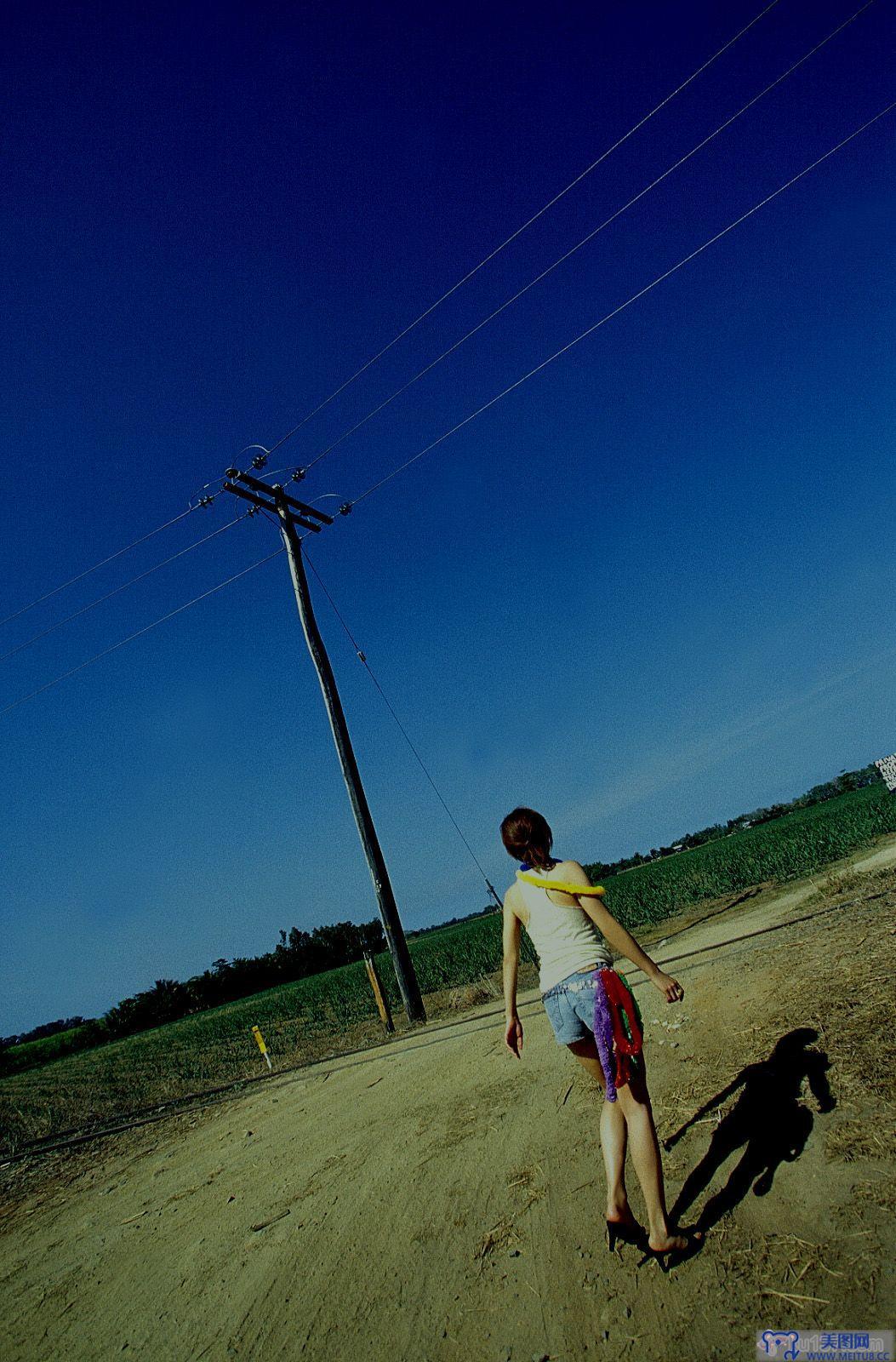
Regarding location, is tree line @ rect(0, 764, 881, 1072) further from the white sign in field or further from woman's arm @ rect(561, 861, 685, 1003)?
woman's arm @ rect(561, 861, 685, 1003)

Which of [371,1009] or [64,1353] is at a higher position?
[64,1353]

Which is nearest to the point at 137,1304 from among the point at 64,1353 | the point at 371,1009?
the point at 64,1353

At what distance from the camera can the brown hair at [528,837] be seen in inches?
125

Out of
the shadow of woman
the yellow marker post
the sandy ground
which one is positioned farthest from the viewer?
the yellow marker post

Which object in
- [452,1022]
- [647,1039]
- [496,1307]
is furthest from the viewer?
[452,1022]

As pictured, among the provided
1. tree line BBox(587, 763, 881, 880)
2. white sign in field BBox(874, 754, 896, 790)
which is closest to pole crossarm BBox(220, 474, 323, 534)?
white sign in field BBox(874, 754, 896, 790)

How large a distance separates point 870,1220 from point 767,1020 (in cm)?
264

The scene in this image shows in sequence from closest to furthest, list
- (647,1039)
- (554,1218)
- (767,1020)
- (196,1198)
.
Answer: (554,1218) < (767,1020) < (196,1198) < (647,1039)

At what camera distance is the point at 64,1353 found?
357cm

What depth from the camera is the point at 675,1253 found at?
271 cm

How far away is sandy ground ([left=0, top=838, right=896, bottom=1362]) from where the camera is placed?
99.6 inches

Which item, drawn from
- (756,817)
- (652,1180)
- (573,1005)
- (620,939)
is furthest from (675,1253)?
(756,817)

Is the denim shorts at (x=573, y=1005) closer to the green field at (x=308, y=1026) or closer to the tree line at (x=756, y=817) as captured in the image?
the green field at (x=308, y=1026)

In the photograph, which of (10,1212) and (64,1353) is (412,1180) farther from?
(10,1212)
